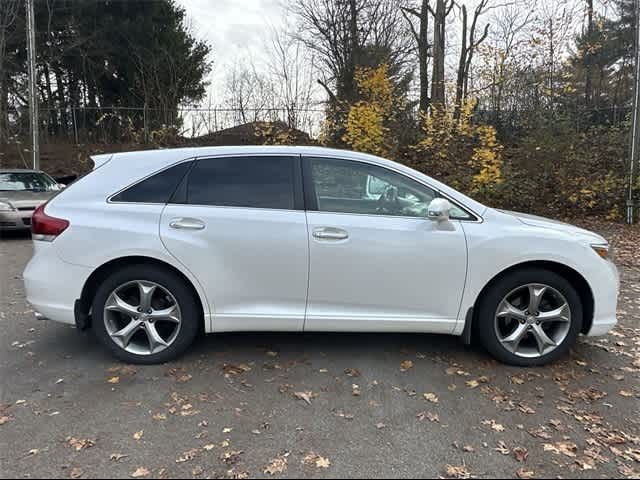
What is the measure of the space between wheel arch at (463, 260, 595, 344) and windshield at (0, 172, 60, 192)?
10.0m

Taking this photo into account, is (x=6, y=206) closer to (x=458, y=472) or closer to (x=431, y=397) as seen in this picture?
(x=431, y=397)

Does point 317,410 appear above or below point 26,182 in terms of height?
below

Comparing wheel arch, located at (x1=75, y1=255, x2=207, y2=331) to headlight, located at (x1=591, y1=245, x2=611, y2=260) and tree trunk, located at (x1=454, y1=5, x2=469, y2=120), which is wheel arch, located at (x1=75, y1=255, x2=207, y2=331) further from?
tree trunk, located at (x1=454, y1=5, x2=469, y2=120)

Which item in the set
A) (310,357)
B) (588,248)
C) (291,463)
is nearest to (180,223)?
(310,357)

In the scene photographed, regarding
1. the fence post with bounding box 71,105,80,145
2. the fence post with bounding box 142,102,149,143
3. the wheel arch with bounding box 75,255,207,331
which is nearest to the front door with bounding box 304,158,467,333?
the wheel arch with bounding box 75,255,207,331

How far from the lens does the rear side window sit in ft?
11.1

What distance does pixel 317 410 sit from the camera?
2.85m

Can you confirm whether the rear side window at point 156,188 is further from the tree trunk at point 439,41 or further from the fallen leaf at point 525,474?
the tree trunk at point 439,41

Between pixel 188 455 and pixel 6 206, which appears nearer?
pixel 188 455

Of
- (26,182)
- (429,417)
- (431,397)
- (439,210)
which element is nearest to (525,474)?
(429,417)

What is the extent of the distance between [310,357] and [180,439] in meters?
1.30

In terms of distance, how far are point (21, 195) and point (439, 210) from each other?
372 inches

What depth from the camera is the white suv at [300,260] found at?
328cm

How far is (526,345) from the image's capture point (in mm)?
3525
